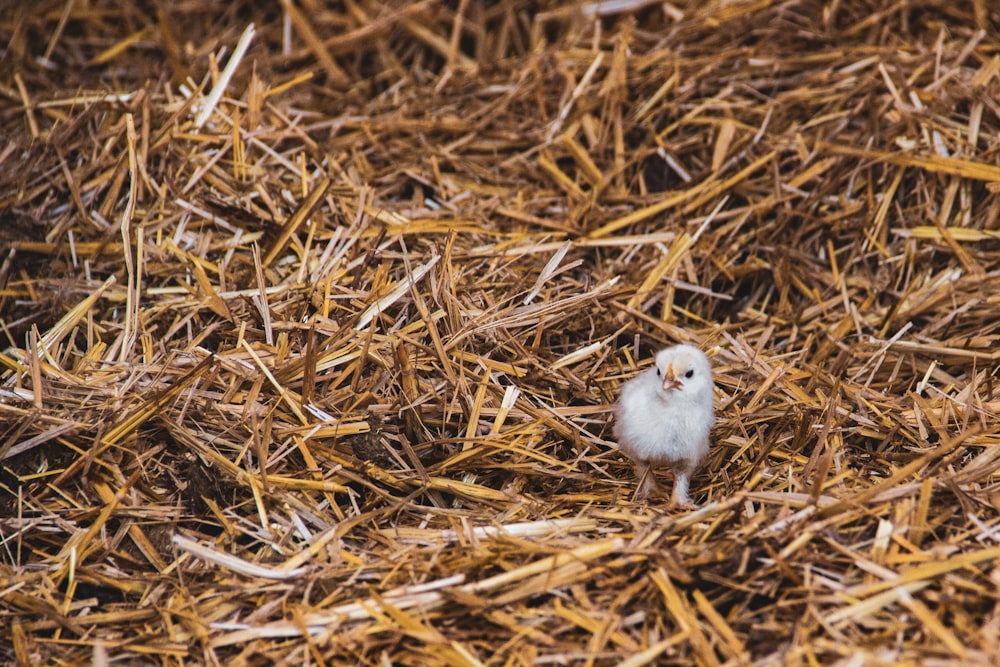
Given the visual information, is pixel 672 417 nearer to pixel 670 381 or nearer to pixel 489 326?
pixel 670 381

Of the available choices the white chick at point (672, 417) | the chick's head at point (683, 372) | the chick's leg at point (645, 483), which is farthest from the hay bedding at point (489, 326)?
the chick's head at point (683, 372)

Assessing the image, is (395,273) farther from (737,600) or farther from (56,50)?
(56,50)

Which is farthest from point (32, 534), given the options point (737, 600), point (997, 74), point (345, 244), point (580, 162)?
point (997, 74)

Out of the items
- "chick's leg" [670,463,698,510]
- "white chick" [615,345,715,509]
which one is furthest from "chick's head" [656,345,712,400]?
"chick's leg" [670,463,698,510]

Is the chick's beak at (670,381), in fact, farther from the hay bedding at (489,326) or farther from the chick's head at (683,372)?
the hay bedding at (489,326)

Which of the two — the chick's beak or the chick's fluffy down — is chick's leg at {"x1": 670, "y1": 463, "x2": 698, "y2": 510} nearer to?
the chick's fluffy down

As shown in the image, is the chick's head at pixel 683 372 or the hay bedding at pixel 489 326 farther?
the chick's head at pixel 683 372
